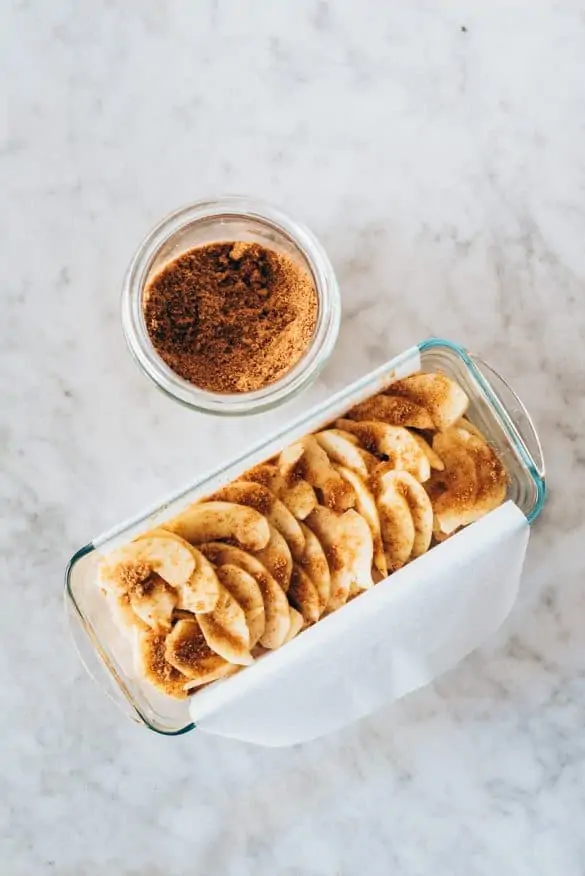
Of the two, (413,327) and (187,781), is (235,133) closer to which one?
(413,327)

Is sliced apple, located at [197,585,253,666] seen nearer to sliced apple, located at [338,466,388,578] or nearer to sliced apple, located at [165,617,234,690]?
sliced apple, located at [165,617,234,690]

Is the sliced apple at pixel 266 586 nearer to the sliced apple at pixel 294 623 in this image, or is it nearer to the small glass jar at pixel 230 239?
the sliced apple at pixel 294 623

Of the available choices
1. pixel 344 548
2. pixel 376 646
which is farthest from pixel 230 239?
pixel 376 646

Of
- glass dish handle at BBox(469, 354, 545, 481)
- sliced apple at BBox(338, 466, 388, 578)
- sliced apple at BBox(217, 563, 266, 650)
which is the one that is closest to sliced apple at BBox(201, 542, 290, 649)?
sliced apple at BBox(217, 563, 266, 650)

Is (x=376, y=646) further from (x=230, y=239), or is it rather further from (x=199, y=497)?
(x=230, y=239)

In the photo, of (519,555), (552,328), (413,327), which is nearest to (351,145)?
(413,327)

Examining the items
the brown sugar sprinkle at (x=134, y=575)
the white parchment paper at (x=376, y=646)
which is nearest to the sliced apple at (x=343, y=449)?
the white parchment paper at (x=376, y=646)
